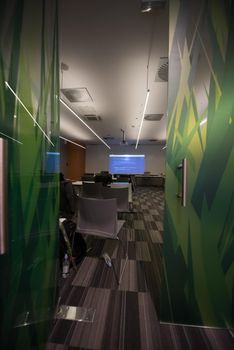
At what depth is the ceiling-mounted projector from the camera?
1826 millimetres

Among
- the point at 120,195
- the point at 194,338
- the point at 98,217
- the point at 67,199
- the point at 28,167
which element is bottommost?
the point at 194,338

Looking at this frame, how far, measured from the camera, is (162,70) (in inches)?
122

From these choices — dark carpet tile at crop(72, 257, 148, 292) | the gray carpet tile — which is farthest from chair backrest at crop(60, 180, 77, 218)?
dark carpet tile at crop(72, 257, 148, 292)

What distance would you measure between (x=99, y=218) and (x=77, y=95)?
137 inches

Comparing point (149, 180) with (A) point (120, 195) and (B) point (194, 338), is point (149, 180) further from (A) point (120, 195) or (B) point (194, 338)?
(B) point (194, 338)

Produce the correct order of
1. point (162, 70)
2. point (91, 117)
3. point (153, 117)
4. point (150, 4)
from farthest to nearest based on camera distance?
point (91, 117)
point (153, 117)
point (162, 70)
point (150, 4)

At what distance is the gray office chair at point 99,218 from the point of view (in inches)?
80.4

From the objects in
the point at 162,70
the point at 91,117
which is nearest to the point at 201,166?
the point at 162,70

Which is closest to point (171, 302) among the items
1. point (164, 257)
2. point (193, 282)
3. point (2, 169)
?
point (193, 282)

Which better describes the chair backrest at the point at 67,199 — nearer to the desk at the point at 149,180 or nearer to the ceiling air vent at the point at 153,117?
the ceiling air vent at the point at 153,117

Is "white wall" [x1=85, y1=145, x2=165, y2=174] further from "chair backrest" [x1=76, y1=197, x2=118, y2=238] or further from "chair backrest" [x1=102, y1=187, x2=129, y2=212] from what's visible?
"chair backrest" [x1=76, y1=197, x2=118, y2=238]

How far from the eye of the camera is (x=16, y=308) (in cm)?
84

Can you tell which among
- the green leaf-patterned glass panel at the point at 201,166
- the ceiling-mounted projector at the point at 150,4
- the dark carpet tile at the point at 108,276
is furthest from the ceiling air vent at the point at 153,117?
the dark carpet tile at the point at 108,276

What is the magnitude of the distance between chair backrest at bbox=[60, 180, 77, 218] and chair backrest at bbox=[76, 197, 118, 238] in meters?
1.82
